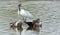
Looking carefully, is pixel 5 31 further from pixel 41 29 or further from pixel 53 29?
pixel 53 29

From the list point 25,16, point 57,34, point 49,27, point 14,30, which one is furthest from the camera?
point 25,16

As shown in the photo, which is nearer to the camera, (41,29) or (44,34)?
(44,34)

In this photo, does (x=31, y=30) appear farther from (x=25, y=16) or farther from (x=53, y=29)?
(x=25, y=16)

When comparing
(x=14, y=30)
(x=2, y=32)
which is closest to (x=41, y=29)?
(x=14, y=30)

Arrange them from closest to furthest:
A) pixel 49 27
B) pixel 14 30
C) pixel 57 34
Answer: pixel 57 34
pixel 14 30
pixel 49 27

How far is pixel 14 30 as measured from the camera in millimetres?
2662

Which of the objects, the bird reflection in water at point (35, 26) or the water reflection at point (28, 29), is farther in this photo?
the bird reflection in water at point (35, 26)

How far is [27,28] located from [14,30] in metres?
0.22

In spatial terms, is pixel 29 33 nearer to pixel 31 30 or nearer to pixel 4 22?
pixel 31 30

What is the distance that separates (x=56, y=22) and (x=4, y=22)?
0.94 meters

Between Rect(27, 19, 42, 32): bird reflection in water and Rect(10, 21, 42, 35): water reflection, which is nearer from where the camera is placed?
Rect(10, 21, 42, 35): water reflection

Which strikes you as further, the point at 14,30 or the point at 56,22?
the point at 56,22

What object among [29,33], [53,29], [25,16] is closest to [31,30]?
[29,33]

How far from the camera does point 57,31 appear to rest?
267 centimetres
